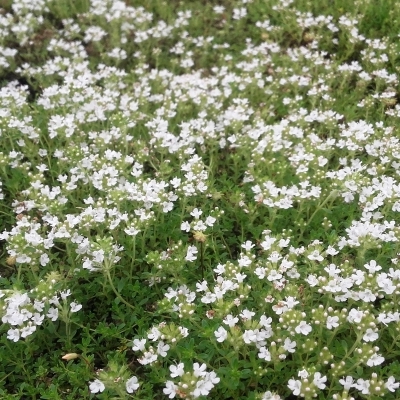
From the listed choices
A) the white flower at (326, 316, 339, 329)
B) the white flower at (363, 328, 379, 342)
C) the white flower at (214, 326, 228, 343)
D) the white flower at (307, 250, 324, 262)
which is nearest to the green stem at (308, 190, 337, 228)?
the white flower at (307, 250, 324, 262)

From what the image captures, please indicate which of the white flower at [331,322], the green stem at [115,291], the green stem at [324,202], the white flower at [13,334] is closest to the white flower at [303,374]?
the white flower at [331,322]

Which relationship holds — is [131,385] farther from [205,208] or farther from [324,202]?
[324,202]

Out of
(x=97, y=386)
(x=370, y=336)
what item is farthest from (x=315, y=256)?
(x=97, y=386)

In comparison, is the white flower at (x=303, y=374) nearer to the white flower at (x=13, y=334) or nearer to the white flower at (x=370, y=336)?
the white flower at (x=370, y=336)

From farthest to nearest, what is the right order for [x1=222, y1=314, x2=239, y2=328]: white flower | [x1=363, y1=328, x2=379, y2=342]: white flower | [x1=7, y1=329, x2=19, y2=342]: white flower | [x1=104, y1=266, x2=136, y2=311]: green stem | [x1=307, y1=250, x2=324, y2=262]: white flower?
[x1=104, y1=266, x2=136, y2=311]: green stem < [x1=307, y1=250, x2=324, y2=262]: white flower < [x1=7, y1=329, x2=19, y2=342]: white flower < [x1=222, y1=314, x2=239, y2=328]: white flower < [x1=363, y1=328, x2=379, y2=342]: white flower

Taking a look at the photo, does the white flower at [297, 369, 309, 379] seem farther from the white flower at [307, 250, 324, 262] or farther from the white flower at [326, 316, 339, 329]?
the white flower at [307, 250, 324, 262]

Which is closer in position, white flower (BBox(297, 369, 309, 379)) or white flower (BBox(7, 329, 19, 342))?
white flower (BBox(297, 369, 309, 379))
